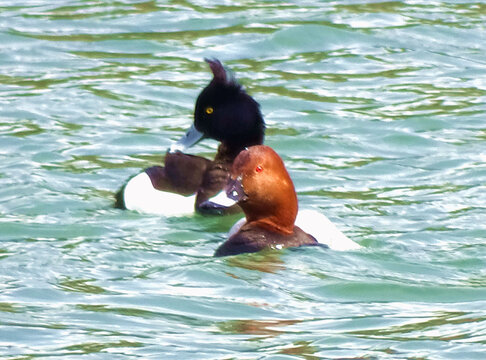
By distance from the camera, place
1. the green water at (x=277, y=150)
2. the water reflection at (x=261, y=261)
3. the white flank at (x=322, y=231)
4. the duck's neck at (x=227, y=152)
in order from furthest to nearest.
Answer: the duck's neck at (x=227, y=152), the white flank at (x=322, y=231), the water reflection at (x=261, y=261), the green water at (x=277, y=150)

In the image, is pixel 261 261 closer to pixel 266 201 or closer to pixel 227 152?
pixel 266 201

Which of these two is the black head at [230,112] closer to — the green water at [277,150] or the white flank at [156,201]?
the white flank at [156,201]

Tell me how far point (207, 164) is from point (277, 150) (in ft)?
6.01

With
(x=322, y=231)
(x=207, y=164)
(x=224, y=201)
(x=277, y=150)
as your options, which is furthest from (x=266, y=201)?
(x=277, y=150)

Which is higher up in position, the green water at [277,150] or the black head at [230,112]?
the black head at [230,112]

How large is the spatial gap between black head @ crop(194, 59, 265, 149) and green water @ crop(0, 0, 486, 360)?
713 millimetres

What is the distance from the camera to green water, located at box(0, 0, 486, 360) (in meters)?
7.12

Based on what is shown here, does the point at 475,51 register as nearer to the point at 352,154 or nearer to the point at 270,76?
the point at 270,76

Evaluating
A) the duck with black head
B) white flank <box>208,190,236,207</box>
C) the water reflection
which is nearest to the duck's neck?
the duck with black head

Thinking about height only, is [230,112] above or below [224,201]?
above

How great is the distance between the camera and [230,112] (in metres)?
10.2

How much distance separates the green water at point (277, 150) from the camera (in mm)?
7117

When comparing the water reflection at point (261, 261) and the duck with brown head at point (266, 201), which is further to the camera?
the duck with brown head at point (266, 201)

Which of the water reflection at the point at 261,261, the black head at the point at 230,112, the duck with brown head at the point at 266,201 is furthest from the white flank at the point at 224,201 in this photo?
the black head at the point at 230,112
